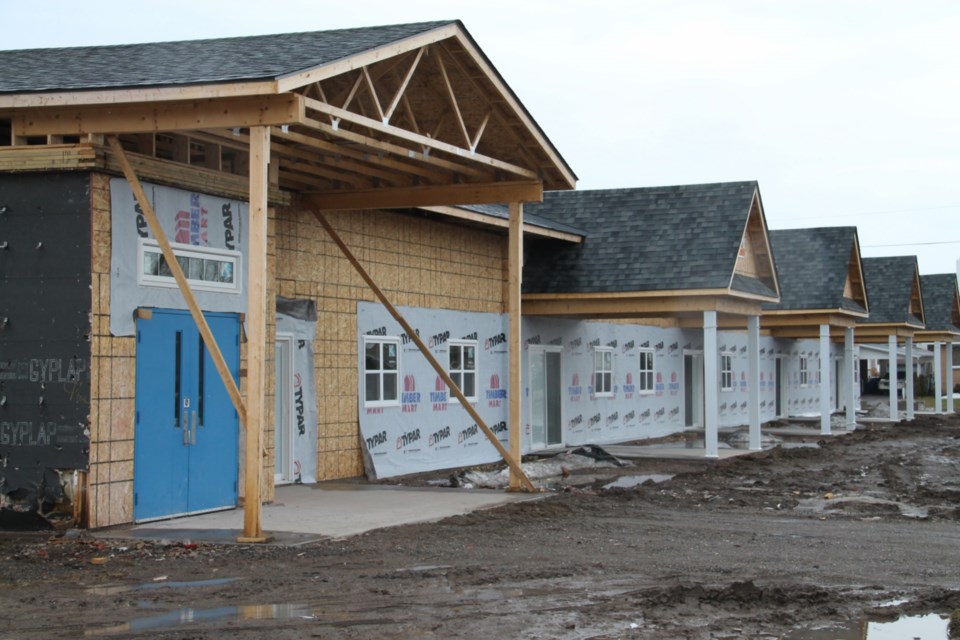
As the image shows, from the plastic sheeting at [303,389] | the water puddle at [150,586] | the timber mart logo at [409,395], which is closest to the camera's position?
the water puddle at [150,586]

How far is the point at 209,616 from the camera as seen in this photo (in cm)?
830

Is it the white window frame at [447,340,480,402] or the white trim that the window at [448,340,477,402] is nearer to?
the white window frame at [447,340,480,402]

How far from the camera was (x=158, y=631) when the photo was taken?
7.80 metres

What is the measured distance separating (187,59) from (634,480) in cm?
980

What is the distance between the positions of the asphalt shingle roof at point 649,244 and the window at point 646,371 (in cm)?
545

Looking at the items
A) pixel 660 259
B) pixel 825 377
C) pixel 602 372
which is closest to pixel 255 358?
pixel 660 259

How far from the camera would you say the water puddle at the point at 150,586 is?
922cm

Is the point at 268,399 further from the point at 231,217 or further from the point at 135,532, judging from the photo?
the point at 135,532

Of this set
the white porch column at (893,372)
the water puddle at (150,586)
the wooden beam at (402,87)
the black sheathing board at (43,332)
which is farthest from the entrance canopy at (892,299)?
the water puddle at (150,586)

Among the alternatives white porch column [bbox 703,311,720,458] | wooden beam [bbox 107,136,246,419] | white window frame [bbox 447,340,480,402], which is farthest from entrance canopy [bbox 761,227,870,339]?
wooden beam [bbox 107,136,246,419]

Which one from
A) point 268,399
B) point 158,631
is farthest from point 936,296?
point 158,631

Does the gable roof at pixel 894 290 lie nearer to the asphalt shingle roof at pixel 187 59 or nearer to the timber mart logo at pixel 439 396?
the timber mart logo at pixel 439 396

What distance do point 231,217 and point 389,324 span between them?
18.1ft

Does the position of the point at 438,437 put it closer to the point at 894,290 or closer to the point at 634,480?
the point at 634,480
